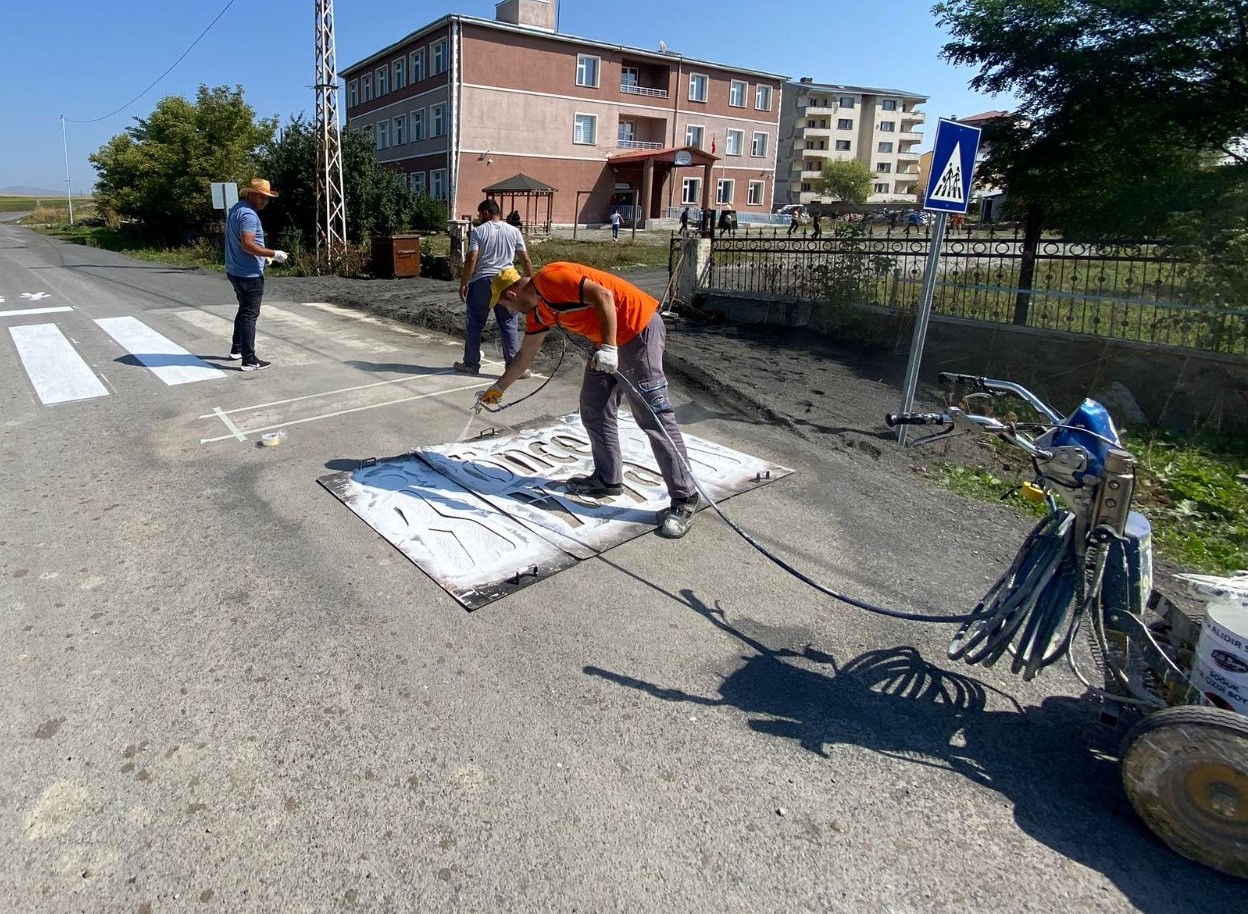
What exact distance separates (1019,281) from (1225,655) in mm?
6932

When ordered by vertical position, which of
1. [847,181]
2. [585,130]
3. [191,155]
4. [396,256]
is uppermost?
[847,181]

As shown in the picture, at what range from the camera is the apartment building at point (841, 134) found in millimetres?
80375

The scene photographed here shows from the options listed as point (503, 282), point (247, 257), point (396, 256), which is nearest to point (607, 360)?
point (503, 282)

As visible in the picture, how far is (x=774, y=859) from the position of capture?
2.43m

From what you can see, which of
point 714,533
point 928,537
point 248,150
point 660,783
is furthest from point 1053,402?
point 248,150

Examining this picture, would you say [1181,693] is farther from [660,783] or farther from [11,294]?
[11,294]

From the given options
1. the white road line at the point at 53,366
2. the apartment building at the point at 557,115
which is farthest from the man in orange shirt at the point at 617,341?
the apartment building at the point at 557,115

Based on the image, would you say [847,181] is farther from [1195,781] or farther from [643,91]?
[1195,781]

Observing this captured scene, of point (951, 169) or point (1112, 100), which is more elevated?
point (1112, 100)

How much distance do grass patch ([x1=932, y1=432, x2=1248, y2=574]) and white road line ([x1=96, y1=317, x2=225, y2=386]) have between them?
7341 mm

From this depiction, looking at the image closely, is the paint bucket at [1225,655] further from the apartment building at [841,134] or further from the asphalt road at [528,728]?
the apartment building at [841,134]

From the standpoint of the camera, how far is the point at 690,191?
49312mm

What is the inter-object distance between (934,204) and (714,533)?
3274 mm

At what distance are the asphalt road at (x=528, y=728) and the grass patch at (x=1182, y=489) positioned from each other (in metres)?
0.72
